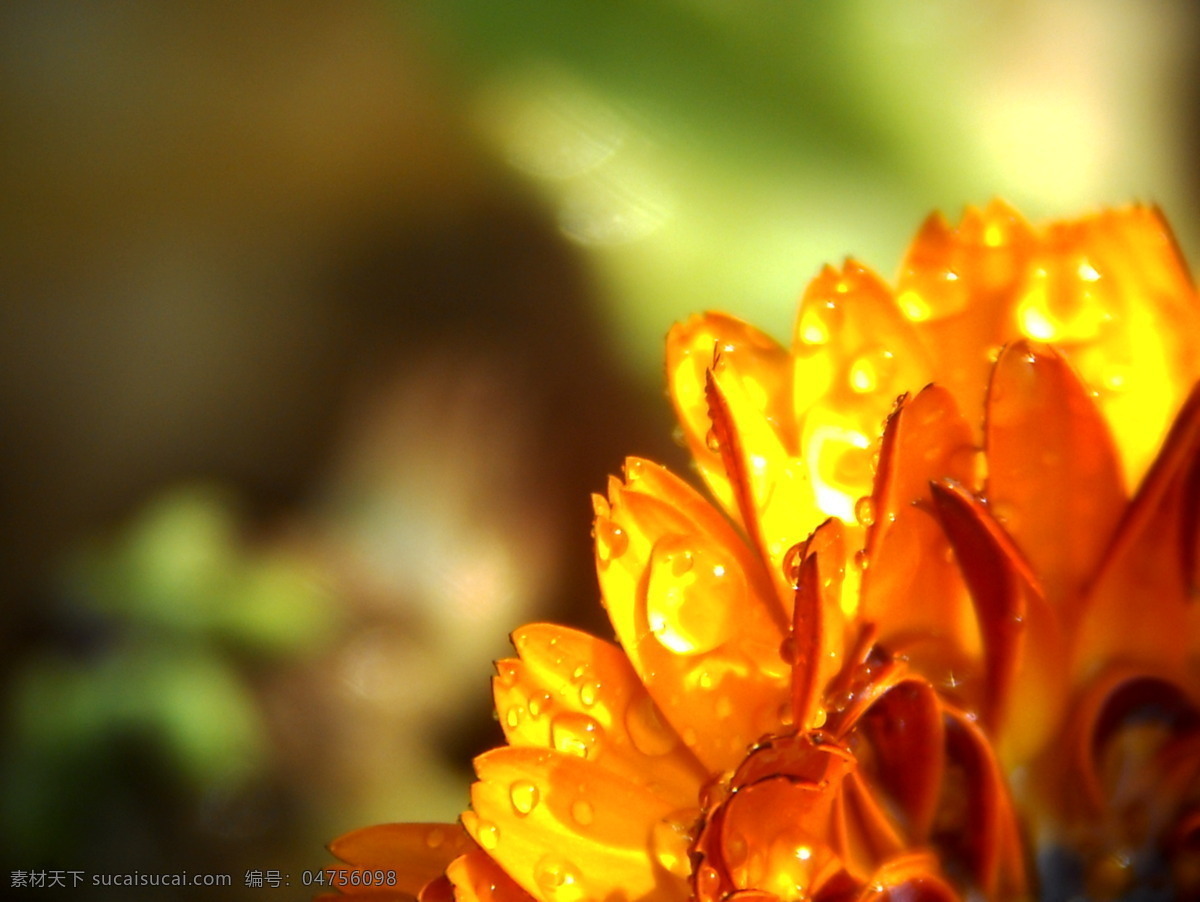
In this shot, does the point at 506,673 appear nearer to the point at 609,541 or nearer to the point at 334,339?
the point at 609,541

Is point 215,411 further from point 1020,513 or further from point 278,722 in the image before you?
point 1020,513

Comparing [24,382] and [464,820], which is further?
[24,382]

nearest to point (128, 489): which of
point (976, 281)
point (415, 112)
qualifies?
point (415, 112)

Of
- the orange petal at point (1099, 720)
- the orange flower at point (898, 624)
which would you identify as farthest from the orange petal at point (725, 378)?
the orange petal at point (1099, 720)

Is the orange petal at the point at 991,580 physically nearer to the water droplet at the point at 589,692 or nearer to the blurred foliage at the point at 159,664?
the water droplet at the point at 589,692

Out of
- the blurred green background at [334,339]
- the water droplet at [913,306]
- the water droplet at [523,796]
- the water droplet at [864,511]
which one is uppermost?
the blurred green background at [334,339]
